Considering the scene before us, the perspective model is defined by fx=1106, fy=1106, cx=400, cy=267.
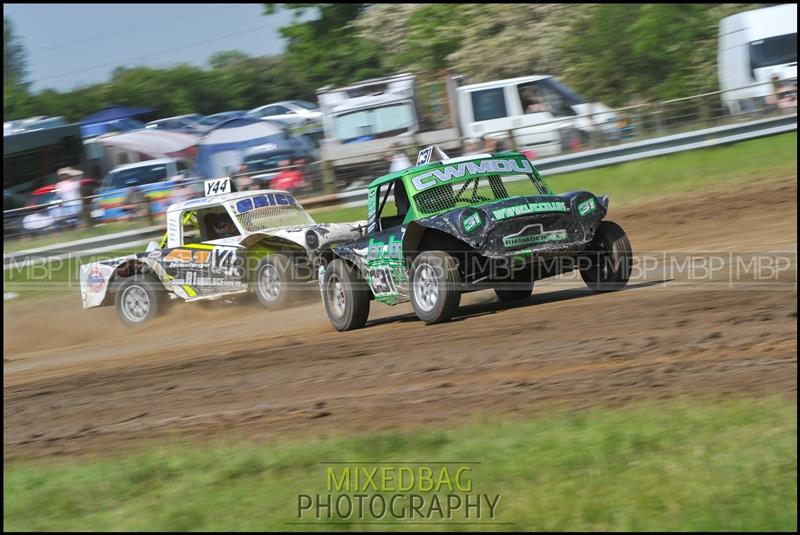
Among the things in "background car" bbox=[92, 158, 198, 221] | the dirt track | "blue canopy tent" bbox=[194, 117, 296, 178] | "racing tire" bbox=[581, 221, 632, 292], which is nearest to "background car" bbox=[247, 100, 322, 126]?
"blue canopy tent" bbox=[194, 117, 296, 178]

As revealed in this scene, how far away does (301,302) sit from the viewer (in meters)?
14.0

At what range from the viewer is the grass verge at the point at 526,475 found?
461cm

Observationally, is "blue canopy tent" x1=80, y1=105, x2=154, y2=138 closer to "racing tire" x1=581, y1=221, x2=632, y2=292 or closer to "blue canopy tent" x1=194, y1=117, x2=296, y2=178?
"blue canopy tent" x1=194, y1=117, x2=296, y2=178

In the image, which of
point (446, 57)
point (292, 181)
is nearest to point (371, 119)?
point (292, 181)

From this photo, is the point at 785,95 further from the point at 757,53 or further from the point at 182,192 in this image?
the point at 182,192

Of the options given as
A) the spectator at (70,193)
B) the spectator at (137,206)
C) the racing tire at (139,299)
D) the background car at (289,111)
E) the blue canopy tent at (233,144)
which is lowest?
the racing tire at (139,299)

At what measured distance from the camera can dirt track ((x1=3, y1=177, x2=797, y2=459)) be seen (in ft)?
22.3

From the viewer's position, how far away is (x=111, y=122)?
120 ft

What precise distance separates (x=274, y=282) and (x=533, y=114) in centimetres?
948

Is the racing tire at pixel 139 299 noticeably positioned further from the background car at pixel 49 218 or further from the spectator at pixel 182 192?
the spectator at pixel 182 192

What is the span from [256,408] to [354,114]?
16.6m

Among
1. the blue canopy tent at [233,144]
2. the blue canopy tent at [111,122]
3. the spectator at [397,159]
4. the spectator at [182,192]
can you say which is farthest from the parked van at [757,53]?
the blue canopy tent at [111,122]

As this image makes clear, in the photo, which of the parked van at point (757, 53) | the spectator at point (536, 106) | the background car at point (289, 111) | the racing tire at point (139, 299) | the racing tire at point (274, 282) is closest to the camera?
the racing tire at point (274, 282)

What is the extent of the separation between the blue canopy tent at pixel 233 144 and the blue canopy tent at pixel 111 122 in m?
9.52
